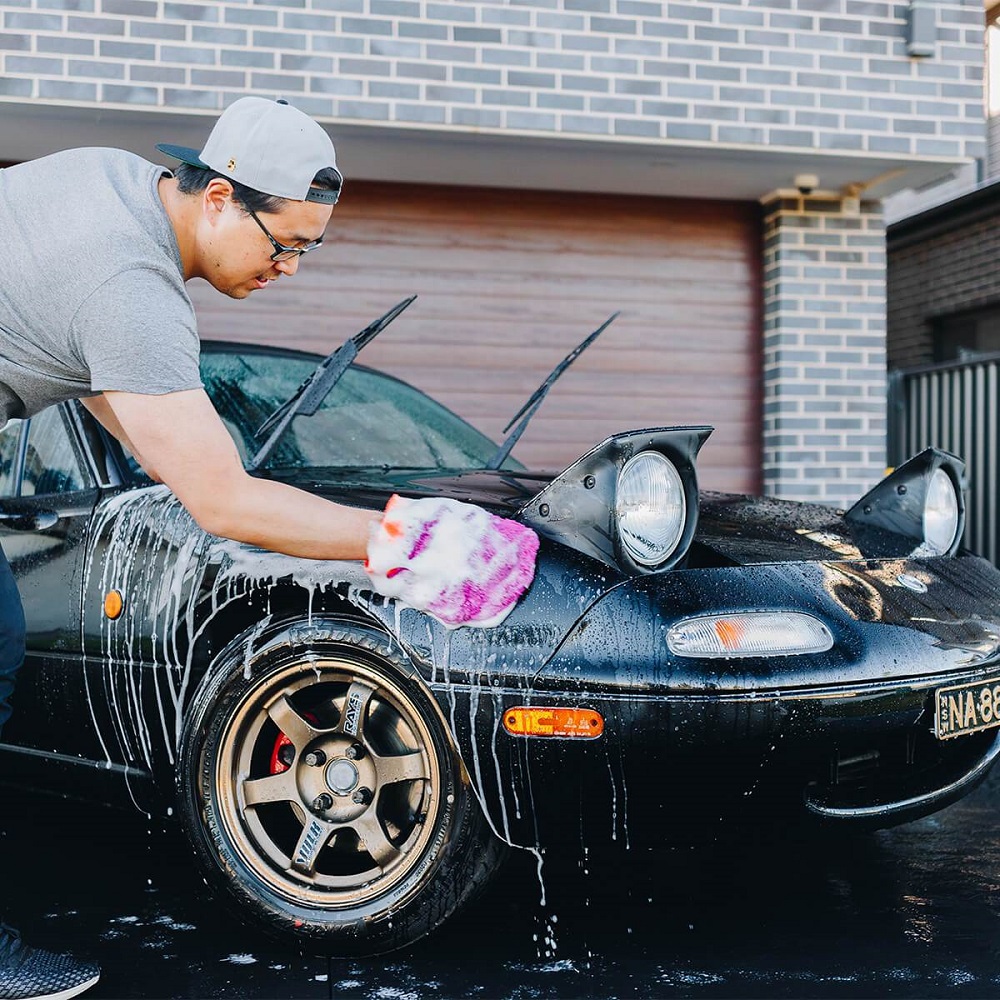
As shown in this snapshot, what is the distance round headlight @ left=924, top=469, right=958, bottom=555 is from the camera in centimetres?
316

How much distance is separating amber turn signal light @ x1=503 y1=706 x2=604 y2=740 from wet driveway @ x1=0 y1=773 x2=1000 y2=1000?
470mm

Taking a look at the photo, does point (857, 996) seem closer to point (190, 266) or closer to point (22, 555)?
point (190, 266)

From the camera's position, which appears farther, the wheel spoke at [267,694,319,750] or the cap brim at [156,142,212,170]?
the wheel spoke at [267,694,319,750]

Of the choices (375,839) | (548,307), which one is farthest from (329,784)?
(548,307)

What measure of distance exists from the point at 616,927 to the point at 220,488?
146 centimetres

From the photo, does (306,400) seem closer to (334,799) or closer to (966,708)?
(334,799)

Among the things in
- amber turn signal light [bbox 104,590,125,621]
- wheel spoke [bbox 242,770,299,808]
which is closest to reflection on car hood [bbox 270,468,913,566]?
amber turn signal light [bbox 104,590,125,621]

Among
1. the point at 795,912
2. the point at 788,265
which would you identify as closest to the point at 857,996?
the point at 795,912

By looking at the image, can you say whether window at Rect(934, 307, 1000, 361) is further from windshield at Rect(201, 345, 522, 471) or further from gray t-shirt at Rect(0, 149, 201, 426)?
gray t-shirt at Rect(0, 149, 201, 426)

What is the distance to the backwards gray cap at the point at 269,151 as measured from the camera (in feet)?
7.05

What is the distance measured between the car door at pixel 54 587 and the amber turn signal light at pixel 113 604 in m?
0.12

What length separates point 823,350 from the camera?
6695 millimetres

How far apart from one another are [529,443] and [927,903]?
393 centimetres

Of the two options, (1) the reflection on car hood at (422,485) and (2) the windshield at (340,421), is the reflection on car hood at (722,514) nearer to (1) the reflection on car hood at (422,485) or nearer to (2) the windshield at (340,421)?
(1) the reflection on car hood at (422,485)
